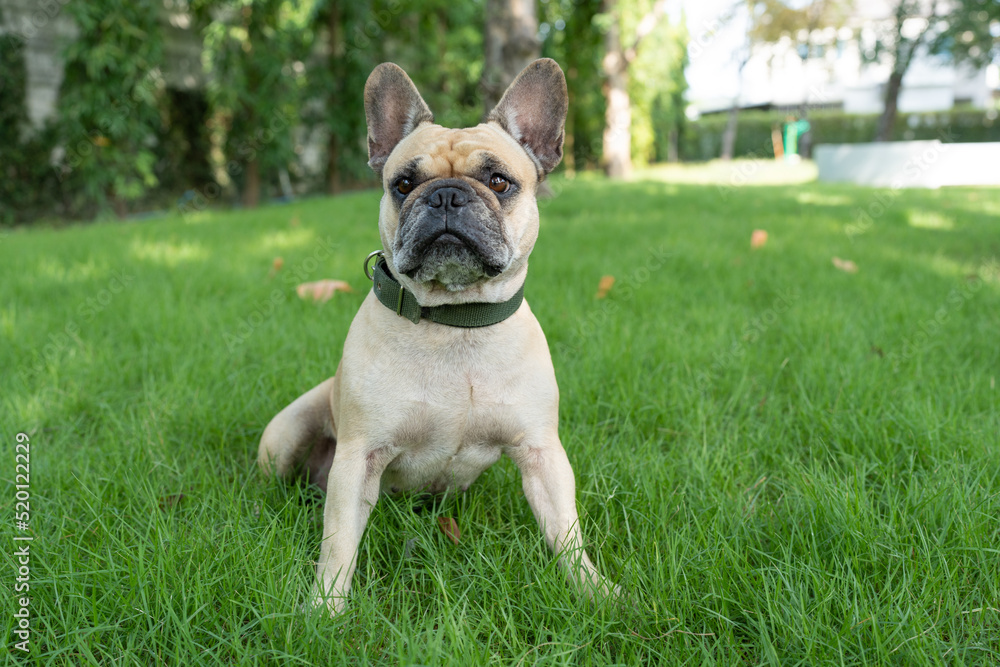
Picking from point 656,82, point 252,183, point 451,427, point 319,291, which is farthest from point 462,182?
point 656,82

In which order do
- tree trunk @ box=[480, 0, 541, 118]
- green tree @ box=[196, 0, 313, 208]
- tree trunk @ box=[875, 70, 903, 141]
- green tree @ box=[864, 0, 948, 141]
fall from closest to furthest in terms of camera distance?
tree trunk @ box=[480, 0, 541, 118]
green tree @ box=[196, 0, 313, 208]
green tree @ box=[864, 0, 948, 141]
tree trunk @ box=[875, 70, 903, 141]

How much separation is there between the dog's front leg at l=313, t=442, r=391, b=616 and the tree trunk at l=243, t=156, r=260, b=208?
1108cm

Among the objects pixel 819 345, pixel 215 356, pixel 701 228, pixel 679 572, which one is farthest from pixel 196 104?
pixel 679 572

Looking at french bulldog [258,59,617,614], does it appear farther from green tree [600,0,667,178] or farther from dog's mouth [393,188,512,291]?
green tree [600,0,667,178]

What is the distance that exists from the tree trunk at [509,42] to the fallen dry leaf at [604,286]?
5068mm

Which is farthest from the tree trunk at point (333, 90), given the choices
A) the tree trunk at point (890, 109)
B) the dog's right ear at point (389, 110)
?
the tree trunk at point (890, 109)

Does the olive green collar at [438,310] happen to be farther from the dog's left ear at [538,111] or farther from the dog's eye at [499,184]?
the dog's left ear at [538,111]

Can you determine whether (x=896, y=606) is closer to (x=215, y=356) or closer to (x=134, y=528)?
(x=134, y=528)

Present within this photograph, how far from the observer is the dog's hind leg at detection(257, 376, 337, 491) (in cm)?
215

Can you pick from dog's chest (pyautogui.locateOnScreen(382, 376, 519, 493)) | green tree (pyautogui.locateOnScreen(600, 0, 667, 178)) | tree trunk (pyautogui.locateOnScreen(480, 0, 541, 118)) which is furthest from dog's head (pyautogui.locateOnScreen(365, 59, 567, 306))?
green tree (pyautogui.locateOnScreen(600, 0, 667, 178))

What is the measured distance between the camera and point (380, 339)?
72.2 inches

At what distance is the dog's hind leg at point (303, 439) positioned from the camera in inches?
84.5

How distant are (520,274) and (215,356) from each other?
184 centimetres

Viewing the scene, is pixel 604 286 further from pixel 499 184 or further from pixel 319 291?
pixel 499 184
